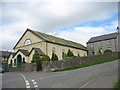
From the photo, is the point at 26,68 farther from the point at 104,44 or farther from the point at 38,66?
the point at 104,44

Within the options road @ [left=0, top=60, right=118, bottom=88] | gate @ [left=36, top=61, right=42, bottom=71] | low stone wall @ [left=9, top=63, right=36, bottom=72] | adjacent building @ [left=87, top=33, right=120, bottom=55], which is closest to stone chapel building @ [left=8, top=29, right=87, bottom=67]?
low stone wall @ [left=9, top=63, right=36, bottom=72]

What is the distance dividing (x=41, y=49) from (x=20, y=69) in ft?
29.0

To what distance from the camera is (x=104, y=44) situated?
187ft

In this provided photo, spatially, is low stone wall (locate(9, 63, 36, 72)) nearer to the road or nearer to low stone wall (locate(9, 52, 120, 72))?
low stone wall (locate(9, 52, 120, 72))

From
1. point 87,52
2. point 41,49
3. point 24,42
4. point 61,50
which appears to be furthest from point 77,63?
point 87,52

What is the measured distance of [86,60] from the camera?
1139 inches

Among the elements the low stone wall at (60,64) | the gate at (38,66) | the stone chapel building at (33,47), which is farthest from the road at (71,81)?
the stone chapel building at (33,47)

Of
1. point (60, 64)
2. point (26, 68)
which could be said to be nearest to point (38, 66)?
point (26, 68)

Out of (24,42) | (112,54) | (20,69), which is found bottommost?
(20,69)

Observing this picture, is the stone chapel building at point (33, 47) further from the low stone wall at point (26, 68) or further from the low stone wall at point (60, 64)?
the low stone wall at point (60, 64)

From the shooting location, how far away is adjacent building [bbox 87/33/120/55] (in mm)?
53844

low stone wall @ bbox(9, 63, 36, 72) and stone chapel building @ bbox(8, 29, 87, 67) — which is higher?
stone chapel building @ bbox(8, 29, 87, 67)

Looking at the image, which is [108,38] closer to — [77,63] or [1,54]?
[77,63]

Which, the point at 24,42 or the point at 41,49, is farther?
the point at 24,42
